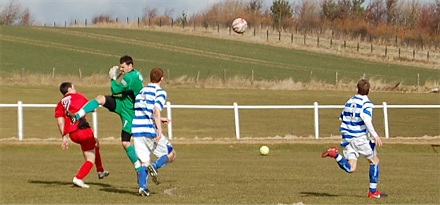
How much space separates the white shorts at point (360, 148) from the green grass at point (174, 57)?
47711mm

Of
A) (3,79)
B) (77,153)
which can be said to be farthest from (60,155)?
(3,79)

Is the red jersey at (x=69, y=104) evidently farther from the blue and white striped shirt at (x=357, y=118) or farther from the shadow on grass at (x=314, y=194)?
the blue and white striped shirt at (x=357, y=118)

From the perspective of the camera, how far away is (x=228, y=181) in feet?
51.7

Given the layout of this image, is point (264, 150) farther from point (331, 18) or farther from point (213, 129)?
point (331, 18)

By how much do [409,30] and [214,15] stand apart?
84.2 ft

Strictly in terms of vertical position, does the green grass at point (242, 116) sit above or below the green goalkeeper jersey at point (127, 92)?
below

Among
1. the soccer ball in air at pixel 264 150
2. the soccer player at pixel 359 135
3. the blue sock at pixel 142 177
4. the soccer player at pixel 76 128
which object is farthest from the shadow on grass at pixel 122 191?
the soccer ball in air at pixel 264 150

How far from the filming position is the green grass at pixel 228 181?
12719 mm

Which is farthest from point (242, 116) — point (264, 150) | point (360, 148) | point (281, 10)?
point (281, 10)

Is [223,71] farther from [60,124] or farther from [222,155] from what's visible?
[60,124]

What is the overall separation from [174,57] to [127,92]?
60998mm

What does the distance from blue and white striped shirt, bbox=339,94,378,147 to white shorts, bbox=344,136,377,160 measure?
0.20 feet

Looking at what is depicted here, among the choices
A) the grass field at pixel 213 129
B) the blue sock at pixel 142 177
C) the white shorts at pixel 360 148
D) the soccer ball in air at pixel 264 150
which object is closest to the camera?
the blue sock at pixel 142 177

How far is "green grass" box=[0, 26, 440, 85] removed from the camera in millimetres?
65250
